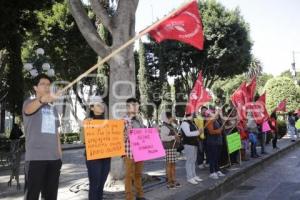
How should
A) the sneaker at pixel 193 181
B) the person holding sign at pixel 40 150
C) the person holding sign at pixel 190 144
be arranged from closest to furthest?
the person holding sign at pixel 40 150 → the sneaker at pixel 193 181 → the person holding sign at pixel 190 144

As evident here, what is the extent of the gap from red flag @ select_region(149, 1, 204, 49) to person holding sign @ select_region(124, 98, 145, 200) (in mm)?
1265

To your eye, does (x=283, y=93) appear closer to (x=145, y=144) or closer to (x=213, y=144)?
(x=213, y=144)

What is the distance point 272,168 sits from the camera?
14.5 metres

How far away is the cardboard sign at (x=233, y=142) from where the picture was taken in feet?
40.4

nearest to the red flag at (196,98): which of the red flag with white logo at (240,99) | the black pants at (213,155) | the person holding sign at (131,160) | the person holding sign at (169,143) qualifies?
the black pants at (213,155)

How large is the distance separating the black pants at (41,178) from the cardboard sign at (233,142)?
784cm

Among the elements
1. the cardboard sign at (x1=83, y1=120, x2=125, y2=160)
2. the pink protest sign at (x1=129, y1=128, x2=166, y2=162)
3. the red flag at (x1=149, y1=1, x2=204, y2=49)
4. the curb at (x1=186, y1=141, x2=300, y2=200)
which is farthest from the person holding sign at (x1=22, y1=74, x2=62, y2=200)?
the curb at (x1=186, y1=141, x2=300, y2=200)

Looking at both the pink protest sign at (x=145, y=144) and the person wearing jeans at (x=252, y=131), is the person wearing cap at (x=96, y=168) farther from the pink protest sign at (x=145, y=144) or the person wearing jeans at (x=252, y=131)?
the person wearing jeans at (x=252, y=131)

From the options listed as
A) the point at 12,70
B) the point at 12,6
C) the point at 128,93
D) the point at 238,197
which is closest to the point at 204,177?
the point at 238,197

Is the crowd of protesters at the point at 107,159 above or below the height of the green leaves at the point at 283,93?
below

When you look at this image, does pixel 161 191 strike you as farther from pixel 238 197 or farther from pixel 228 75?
pixel 228 75

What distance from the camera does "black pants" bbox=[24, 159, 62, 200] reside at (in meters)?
4.87

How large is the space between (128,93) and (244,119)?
6301mm

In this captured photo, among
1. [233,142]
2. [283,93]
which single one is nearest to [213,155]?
[233,142]
